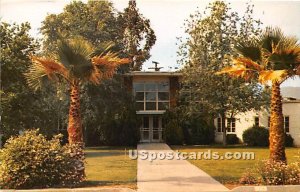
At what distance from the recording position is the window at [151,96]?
24672 mm

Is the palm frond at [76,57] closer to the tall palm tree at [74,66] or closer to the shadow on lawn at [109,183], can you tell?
the tall palm tree at [74,66]

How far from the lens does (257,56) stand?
37.2ft

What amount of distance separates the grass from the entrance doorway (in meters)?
6.11

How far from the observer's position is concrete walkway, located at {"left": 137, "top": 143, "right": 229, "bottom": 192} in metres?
10.4

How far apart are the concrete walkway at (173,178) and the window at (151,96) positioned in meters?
9.36

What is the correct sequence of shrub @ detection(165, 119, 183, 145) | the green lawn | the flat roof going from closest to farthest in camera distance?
the green lawn < the flat roof < shrub @ detection(165, 119, 183, 145)

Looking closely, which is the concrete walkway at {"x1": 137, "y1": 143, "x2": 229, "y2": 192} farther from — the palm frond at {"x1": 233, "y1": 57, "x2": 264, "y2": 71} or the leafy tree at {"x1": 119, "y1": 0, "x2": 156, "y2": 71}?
the leafy tree at {"x1": 119, "y1": 0, "x2": 156, "y2": 71}

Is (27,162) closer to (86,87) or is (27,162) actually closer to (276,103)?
(276,103)

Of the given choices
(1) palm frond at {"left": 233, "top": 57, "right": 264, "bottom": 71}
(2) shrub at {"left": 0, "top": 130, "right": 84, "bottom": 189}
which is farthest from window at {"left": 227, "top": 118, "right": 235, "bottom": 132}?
(2) shrub at {"left": 0, "top": 130, "right": 84, "bottom": 189}

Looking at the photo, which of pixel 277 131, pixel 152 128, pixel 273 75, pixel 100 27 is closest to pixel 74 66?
Answer: pixel 273 75

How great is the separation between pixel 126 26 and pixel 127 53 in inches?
54.5

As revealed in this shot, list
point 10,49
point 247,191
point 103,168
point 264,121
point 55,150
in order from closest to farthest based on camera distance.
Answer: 1. point 247,191
2. point 55,150
3. point 103,168
4. point 10,49
5. point 264,121

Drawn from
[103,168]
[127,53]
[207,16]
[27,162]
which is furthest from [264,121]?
[27,162]

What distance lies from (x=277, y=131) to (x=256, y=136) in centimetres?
1091
